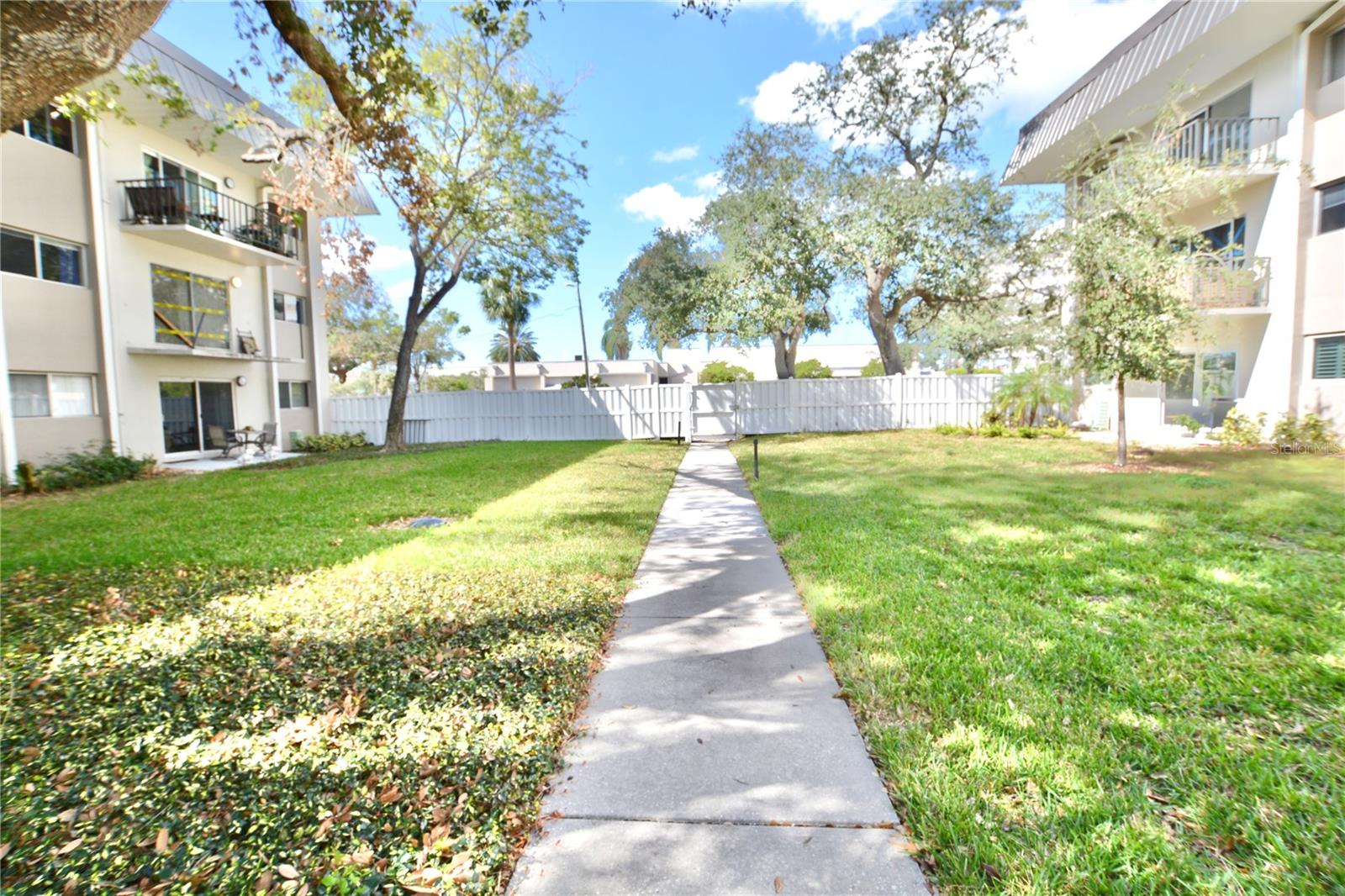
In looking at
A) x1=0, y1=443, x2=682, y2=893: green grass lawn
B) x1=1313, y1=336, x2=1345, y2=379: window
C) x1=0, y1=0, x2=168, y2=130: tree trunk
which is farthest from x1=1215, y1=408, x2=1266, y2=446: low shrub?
x1=0, y1=0, x2=168, y2=130: tree trunk

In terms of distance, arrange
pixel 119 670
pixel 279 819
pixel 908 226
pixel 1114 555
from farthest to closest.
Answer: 1. pixel 908 226
2. pixel 1114 555
3. pixel 119 670
4. pixel 279 819

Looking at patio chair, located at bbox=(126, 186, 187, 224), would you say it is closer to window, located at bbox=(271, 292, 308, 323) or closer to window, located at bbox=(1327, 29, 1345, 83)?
window, located at bbox=(271, 292, 308, 323)

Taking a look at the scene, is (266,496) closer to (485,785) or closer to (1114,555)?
(485,785)

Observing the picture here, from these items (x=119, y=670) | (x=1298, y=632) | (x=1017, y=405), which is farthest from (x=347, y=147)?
(x=1017, y=405)

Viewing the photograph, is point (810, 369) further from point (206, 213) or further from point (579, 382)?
point (206, 213)

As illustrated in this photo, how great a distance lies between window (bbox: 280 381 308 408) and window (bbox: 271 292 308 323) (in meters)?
1.95

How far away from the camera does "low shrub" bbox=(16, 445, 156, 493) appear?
9.72 meters

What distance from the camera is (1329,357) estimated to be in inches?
445

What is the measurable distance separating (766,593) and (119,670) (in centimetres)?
389

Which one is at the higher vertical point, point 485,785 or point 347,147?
point 347,147

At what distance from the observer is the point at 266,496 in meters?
8.61

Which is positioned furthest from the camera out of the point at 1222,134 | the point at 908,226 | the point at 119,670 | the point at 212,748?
the point at 908,226

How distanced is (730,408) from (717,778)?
16609 mm

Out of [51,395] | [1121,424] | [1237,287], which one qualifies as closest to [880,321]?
[1237,287]
